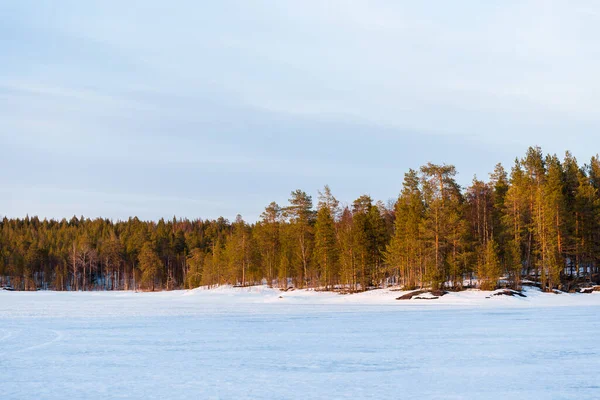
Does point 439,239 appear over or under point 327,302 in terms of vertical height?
over

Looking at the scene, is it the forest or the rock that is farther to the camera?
the forest

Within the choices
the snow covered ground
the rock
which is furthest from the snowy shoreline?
the snow covered ground

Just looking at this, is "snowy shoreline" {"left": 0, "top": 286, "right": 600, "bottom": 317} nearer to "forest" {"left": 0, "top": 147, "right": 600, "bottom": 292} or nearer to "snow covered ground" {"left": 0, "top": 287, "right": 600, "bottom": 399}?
"forest" {"left": 0, "top": 147, "right": 600, "bottom": 292}

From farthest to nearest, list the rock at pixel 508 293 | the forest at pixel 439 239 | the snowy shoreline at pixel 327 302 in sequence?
the forest at pixel 439 239, the rock at pixel 508 293, the snowy shoreline at pixel 327 302

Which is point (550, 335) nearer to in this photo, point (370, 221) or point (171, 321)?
point (171, 321)

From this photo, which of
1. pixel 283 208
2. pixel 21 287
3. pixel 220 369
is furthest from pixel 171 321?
pixel 21 287

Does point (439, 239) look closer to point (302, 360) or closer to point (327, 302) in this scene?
point (327, 302)

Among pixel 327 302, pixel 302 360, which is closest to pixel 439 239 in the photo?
pixel 327 302

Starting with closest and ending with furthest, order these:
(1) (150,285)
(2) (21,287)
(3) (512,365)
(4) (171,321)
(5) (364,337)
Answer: (3) (512,365) < (5) (364,337) < (4) (171,321) < (1) (150,285) < (2) (21,287)

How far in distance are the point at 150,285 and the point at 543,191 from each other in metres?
88.7

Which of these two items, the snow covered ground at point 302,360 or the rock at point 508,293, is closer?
the snow covered ground at point 302,360

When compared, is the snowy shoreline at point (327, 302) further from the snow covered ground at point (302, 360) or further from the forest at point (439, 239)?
the snow covered ground at point (302, 360)

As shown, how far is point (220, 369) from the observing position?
16.7 metres

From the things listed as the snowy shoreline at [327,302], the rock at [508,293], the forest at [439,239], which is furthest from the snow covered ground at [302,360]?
the forest at [439,239]
